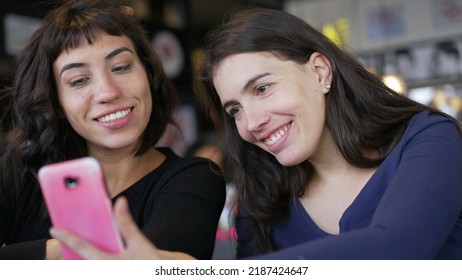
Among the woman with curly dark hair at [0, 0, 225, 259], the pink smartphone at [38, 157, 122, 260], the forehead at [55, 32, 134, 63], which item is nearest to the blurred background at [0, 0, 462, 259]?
the woman with curly dark hair at [0, 0, 225, 259]

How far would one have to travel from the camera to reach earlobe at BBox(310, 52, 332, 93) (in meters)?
1.18

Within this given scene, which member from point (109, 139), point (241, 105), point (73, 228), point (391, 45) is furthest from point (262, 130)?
point (391, 45)

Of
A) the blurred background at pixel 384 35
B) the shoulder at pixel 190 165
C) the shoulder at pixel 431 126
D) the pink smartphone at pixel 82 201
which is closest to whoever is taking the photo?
the pink smartphone at pixel 82 201

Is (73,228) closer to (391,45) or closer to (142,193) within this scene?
(142,193)

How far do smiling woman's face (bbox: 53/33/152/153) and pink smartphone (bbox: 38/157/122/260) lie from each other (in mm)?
490

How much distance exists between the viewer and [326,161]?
123cm

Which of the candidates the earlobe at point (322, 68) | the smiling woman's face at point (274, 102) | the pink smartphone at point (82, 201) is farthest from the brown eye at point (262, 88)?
the pink smartphone at point (82, 201)

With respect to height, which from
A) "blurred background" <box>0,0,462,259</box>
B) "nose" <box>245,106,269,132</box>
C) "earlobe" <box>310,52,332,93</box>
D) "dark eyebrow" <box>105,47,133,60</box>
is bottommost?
"blurred background" <box>0,0,462,259</box>

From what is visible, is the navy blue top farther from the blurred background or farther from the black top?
the blurred background

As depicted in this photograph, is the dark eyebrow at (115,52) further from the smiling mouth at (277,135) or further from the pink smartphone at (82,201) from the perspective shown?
the pink smartphone at (82,201)

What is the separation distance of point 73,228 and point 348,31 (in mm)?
4969

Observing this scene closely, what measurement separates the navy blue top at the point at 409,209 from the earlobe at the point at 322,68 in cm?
19

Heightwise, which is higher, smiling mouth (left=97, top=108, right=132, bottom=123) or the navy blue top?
the navy blue top

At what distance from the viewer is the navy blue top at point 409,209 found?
0.76 m
